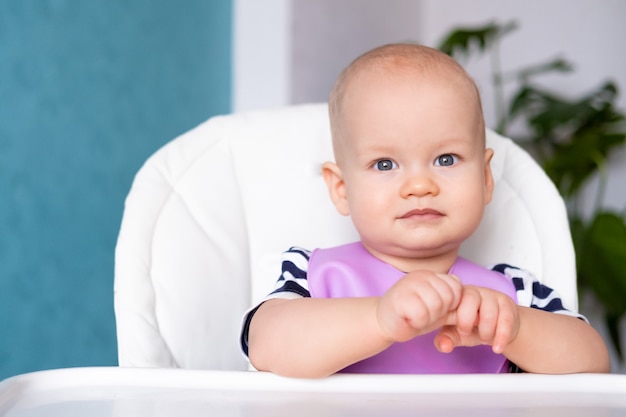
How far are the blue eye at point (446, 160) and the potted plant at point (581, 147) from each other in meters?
1.36

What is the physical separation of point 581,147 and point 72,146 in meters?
1.36

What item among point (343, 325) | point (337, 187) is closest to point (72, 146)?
point (337, 187)

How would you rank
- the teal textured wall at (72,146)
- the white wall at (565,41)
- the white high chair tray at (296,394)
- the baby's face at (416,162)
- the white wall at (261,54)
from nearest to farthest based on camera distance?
the white high chair tray at (296,394)
the baby's face at (416,162)
the teal textured wall at (72,146)
the white wall at (261,54)
the white wall at (565,41)

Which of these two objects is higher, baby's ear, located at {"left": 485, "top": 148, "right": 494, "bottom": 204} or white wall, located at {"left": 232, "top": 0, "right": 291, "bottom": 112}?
white wall, located at {"left": 232, "top": 0, "right": 291, "bottom": 112}

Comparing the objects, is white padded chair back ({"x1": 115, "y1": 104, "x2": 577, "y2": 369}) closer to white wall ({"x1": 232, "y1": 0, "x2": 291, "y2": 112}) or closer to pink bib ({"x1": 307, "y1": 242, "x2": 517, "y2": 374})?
pink bib ({"x1": 307, "y1": 242, "x2": 517, "y2": 374})

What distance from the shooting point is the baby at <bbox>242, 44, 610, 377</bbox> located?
2.21 feet

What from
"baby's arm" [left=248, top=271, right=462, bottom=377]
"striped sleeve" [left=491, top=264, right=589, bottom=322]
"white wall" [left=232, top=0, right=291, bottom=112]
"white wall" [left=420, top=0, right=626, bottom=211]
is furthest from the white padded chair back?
"white wall" [left=420, top=0, right=626, bottom=211]

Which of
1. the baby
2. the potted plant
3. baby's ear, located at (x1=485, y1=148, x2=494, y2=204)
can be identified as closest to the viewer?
the baby

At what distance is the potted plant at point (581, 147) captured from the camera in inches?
83.1

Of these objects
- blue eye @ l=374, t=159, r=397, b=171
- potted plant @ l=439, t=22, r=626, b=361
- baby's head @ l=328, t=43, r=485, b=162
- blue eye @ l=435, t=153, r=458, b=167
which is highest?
baby's head @ l=328, t=43, r=485, b=162

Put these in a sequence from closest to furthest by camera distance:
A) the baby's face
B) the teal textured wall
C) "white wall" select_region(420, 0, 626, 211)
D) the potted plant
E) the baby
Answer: the baby → the baby's face → the teal textured wall → the potted plant → "white wall" select_region(420, 0, 626, 211)

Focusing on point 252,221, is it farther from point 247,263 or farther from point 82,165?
point 82,165

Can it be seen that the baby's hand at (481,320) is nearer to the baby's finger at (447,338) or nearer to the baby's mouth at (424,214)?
the baby's finger at (447,338)

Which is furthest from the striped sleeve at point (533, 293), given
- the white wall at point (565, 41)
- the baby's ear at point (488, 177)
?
the white wall at point (565, 41)
